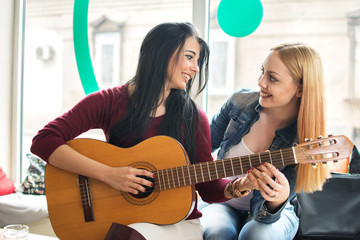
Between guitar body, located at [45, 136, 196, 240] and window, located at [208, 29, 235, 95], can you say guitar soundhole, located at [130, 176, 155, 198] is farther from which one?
window, located at [208, 29, 235, 95]

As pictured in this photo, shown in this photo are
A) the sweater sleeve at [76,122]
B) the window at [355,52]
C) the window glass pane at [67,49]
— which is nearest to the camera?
the sweater sleeve at [76,122]

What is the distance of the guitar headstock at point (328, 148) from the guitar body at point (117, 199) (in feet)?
1.53

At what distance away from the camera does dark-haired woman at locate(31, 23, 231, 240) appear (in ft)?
5.03

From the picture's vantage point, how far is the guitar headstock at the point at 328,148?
128cm

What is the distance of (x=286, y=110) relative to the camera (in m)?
1.67

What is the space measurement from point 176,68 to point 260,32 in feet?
3.66

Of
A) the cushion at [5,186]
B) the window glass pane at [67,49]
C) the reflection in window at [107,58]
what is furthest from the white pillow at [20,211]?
the reflection in window at [107,58]

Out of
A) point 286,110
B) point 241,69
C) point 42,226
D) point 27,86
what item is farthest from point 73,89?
point 286,110

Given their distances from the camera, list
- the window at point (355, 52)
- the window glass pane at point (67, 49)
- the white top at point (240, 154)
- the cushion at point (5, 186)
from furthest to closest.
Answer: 1. the window glass pane at point (67, 49)
2. the cushion at point (5, 186)
3. the window at point (355, 52)
4. the white top at point (240, 154)

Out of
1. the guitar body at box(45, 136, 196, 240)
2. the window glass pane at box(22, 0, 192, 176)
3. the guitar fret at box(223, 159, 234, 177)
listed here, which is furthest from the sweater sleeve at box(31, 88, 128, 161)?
the window glass pane at box(22, 0, 192, 176)

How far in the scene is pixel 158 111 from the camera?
165 cm

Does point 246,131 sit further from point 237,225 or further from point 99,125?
point 99,125

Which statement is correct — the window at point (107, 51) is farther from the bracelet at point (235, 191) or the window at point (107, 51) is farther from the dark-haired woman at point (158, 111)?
the bracelet at point (235, 191)

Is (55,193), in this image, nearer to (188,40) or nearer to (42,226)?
(188,40)
